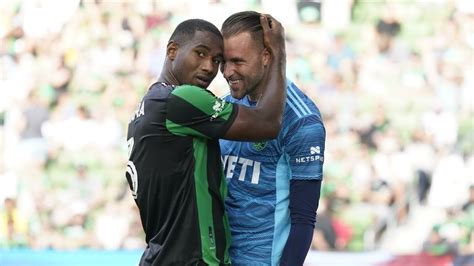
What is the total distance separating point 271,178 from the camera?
3736 millimetres

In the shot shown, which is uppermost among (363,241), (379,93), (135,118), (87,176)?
(135,118)

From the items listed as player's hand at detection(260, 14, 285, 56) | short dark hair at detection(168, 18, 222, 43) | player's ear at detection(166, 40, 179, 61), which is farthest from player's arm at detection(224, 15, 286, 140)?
player's ear at detection(166, 40, 179, 61)

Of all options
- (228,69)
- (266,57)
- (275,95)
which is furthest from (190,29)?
(275,95)

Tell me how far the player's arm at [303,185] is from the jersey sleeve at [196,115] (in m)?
0.28

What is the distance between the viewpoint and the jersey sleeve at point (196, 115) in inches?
142

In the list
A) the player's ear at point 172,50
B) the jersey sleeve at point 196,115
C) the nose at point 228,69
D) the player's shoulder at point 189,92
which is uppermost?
the player's ear at point 172,50

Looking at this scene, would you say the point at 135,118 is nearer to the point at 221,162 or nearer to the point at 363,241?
the point at 221,162

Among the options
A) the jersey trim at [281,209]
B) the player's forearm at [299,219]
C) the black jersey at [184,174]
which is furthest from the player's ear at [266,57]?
the player's forearm at [299,219]

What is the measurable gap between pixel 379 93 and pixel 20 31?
3.33 meters

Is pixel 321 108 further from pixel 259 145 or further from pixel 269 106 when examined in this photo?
pixel 269 106

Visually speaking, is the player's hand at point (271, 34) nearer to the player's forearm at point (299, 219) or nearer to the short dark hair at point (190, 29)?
the short dark hair at point (190, 29)

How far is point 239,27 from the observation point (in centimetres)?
378

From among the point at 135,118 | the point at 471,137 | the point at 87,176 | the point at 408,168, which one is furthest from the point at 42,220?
the point at 135,118

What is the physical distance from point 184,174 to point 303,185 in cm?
46
